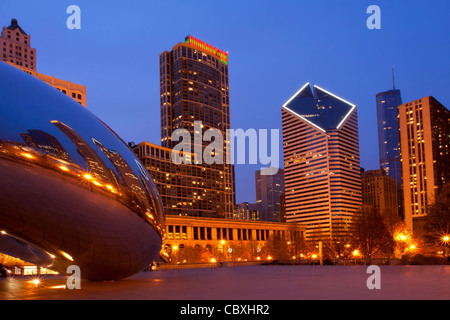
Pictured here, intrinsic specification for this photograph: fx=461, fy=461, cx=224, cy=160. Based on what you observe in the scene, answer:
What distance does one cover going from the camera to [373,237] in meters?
57.1

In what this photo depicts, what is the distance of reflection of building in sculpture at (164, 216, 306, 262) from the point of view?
8950 centimetres

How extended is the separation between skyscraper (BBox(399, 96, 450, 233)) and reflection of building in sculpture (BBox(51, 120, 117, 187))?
15897 centimetres

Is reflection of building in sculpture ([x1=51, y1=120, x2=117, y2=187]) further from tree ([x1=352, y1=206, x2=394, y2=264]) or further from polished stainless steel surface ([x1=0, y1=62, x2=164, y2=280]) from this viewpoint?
tree ([x1=352, y1=206, x2=394, y2=264])

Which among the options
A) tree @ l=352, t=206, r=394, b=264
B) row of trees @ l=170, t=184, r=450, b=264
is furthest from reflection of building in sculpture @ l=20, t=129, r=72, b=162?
tree @ l=352, t=206, r=394, b=264

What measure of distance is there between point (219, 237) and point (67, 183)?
3971 inches

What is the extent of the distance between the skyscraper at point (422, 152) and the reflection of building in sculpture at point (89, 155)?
158969 millimetres

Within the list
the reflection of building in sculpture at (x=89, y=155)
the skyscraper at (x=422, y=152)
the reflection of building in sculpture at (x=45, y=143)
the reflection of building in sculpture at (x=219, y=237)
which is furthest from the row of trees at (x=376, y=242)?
the skyscraper at (x=422, y=152)

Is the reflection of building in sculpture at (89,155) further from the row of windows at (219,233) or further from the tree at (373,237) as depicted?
the row of windows at (219,233)
